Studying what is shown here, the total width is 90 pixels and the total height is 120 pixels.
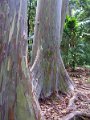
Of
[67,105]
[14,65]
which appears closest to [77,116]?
[67,105]

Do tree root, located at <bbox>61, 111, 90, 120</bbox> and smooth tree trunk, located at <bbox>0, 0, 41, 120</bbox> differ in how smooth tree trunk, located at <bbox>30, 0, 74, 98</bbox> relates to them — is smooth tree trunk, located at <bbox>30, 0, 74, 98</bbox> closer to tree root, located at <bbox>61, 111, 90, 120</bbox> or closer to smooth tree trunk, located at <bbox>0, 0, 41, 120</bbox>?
tree root, located at <bbox>61, 111, 90, 120</bbox>

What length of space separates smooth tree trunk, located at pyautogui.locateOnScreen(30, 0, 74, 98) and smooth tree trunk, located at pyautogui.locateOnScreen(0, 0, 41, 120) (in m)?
2.97

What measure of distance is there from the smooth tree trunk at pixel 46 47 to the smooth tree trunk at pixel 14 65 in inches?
117

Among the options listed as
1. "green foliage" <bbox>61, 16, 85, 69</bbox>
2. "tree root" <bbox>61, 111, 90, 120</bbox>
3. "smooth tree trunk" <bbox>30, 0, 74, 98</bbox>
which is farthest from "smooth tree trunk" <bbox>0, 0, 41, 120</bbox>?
"green foliage" <bbox>61, 16, 85, 69</bbox>

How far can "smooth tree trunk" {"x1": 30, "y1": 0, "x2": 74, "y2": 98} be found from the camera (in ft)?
23.7

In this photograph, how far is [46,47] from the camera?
289 inches

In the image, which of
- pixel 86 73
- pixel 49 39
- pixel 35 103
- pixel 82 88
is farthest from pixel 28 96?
pixel 86 73

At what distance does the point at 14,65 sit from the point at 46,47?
135 inches

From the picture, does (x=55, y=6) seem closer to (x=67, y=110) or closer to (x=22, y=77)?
(x=67, y=110)

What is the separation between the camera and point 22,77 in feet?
13.3

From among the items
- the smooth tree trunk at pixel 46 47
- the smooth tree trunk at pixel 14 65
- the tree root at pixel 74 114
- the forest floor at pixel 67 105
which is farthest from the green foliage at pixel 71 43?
the smooth tree trunk at pixel 14 65

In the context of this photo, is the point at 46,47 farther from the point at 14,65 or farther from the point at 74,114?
the point at 14,65

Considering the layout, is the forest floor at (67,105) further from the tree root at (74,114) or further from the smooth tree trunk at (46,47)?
the smooth tree trunk at (46,47)

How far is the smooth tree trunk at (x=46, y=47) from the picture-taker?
7.22m
